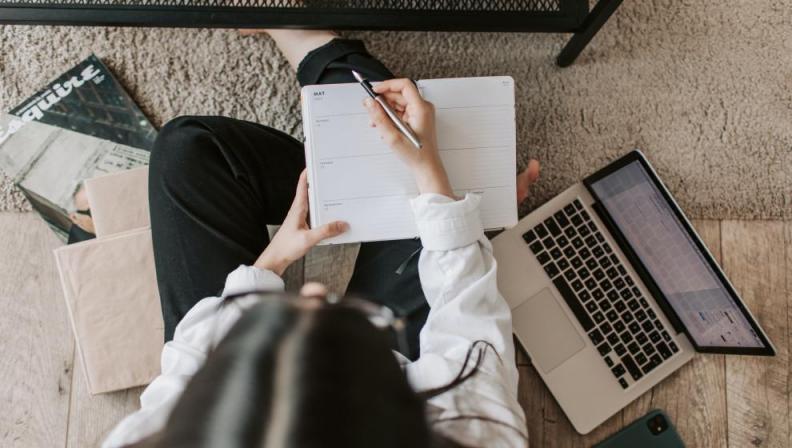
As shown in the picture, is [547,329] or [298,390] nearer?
[298,390]

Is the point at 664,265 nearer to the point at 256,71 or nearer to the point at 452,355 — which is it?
A: the point at 452,355

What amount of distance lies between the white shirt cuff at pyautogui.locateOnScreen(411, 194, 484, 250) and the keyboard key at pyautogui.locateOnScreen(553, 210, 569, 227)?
0.23 meters

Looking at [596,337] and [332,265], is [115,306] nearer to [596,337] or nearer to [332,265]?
[332,265]

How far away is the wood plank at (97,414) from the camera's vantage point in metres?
0.85

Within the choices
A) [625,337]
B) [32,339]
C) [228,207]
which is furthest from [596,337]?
[32,339]

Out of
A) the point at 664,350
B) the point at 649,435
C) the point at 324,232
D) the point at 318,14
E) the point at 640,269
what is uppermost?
the point at 318,14

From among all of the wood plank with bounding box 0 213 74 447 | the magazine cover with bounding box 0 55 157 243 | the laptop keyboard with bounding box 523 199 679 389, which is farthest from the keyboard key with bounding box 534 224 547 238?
the wood plank with bounding box 0 213 74 447

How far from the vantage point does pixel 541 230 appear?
0.81 metres

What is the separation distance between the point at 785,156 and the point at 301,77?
75 cm

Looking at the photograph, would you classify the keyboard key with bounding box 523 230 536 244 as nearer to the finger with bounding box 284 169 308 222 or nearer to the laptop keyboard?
the laptop keyboard

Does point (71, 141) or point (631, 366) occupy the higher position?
point (71, 141)

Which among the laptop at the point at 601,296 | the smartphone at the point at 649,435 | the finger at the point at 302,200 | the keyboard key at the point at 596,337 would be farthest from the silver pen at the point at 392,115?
the smartphone at the point at 649,435

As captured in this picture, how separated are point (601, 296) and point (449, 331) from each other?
0.99ft

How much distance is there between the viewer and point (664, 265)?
0.78m
